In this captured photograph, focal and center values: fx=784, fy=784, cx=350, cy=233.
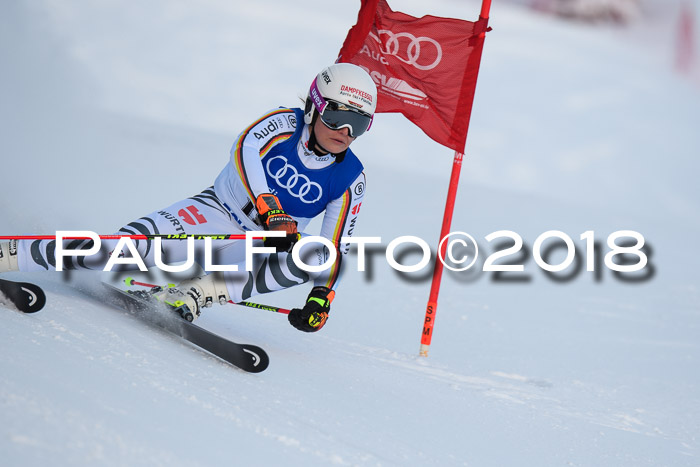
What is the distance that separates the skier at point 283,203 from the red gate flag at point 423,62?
105 centimetres

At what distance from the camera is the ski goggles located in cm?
374

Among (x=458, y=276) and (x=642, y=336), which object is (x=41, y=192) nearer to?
(x=458, y=276)

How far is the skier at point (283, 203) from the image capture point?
367 centimetres

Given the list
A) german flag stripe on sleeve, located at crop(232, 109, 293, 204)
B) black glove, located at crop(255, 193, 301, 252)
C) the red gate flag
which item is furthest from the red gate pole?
black glove, located at crop(255, 193, 301, 252)

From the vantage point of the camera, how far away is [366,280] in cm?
655

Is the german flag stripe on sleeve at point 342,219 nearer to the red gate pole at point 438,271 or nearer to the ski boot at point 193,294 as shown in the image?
the ski boot at point 193,294

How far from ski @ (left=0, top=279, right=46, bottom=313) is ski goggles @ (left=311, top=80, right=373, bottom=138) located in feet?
4.98

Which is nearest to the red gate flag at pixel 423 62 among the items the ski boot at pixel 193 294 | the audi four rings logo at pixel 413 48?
the audi four rings logo at pixel 413 48

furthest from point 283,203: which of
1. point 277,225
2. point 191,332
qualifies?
point 191,332

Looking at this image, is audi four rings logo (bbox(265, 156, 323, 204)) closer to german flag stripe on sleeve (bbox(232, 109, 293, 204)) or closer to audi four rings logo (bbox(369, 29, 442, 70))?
german flag stripe on sleeve (bbox(232, 109, 293, 204))

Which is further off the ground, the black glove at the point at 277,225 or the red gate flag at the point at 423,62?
the red gate flag at the point at 423,62

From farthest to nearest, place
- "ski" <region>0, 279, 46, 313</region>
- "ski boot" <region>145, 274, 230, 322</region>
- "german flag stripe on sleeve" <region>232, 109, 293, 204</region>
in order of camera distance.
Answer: "german flag stripe on sleeve" <region>232, 109, 293, 204</region>, "ski boot" <region>145, 274, 230, 322</region>, "ski" <region>0, 279, 46, 313</region>

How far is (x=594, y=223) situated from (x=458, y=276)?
12.8 ft

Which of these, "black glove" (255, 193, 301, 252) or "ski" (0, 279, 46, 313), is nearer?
"ski" (0, 279, 46, 313)
